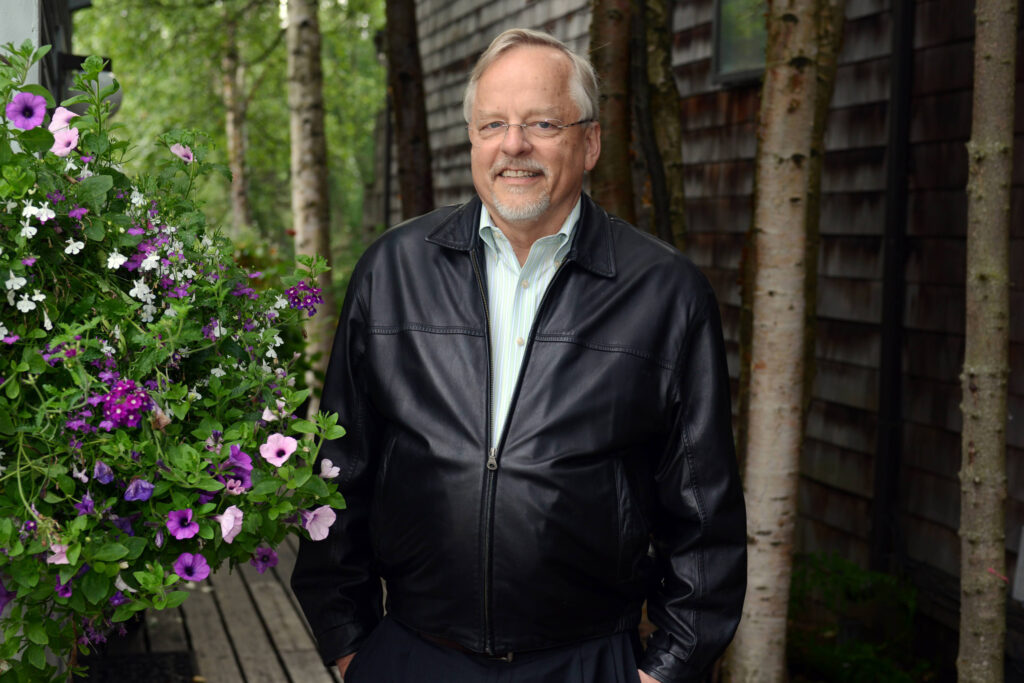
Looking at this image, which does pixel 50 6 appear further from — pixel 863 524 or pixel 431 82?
pixel 431 82

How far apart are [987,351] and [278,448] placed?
6.12 ft

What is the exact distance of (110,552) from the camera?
1.79m

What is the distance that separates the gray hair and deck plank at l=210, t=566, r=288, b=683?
2.71 m

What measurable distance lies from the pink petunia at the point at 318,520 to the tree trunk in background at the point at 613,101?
7.38 feet

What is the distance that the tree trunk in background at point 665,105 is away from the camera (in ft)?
15.5

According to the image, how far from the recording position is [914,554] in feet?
15.9

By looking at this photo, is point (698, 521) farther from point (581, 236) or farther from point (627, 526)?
point (581, 236)

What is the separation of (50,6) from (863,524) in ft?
12.3

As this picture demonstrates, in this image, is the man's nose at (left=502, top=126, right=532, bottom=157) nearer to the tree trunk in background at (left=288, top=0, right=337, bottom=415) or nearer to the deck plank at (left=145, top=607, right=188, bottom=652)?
the deck plank at (left=145, top=607, right=188, bottom=652)

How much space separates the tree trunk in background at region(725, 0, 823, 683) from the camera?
135 inches

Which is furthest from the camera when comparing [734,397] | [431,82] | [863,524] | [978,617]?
[431,82]

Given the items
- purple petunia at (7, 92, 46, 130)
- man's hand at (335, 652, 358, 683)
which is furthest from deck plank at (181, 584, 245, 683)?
purple petunia at (7, 92, 46, 130)

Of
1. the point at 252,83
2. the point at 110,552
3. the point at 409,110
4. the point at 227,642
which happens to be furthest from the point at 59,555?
the point at 252,83

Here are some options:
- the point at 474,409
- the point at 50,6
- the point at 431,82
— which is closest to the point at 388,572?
the point at 474,409
